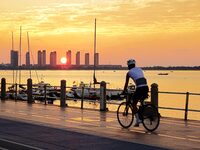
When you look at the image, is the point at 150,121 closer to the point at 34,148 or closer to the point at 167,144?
the point at 167,144

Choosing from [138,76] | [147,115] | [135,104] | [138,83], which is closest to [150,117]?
[147,115]

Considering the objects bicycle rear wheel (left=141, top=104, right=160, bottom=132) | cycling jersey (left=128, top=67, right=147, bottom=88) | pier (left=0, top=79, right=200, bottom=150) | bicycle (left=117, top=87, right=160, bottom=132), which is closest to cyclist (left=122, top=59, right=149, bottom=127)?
cycling jersey (left=128, top=67, right=147, bottom=88)

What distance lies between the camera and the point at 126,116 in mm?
17750

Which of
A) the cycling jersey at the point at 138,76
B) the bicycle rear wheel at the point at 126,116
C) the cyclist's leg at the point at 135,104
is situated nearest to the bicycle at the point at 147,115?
the bicycle rear wheel at the point at 126,116

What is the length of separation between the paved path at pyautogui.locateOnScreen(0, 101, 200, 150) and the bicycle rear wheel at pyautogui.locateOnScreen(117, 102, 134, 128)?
0.83 ft

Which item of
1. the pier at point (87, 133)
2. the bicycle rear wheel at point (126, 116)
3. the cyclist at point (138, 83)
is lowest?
the pier at point (87, 133)

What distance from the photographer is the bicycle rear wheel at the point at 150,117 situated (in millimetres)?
16609

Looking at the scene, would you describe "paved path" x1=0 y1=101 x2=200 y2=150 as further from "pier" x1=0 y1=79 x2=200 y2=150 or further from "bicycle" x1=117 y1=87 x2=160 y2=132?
"bicycle" x1=117 y1=87 x2=160 y2=132

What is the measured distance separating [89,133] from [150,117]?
224cm

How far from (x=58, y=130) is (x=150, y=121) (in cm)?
300

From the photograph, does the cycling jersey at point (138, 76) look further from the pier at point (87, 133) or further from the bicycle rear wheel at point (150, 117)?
the pier at point (87, 133)

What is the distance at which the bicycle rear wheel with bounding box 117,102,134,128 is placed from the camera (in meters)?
17.5

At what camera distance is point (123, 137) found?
49.3ft

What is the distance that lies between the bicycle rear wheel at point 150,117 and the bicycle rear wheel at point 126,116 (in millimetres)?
689
